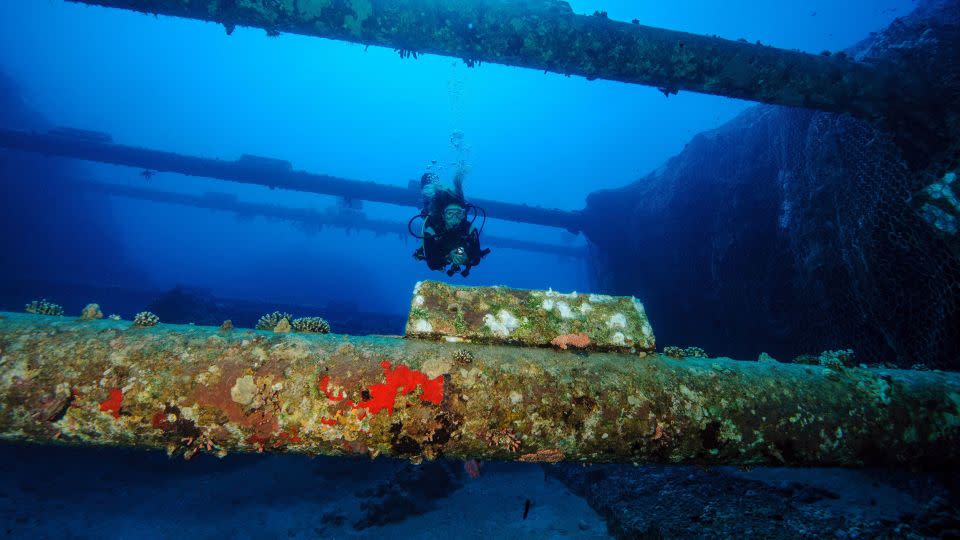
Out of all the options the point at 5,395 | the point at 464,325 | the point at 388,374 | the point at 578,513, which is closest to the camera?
the point at 5,395

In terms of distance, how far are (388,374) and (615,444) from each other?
1415mm

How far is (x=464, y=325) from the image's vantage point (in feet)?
8.75

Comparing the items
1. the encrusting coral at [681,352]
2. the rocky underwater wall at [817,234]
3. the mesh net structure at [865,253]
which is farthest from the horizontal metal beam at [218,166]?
the encrusting coral at [681,352]

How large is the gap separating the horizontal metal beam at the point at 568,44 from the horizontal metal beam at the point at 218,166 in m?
8.65

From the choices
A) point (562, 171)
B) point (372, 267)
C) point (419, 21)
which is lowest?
point (372, 267)

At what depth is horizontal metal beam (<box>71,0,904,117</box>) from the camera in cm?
381

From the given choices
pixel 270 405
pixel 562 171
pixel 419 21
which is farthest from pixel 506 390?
pixel 562 171

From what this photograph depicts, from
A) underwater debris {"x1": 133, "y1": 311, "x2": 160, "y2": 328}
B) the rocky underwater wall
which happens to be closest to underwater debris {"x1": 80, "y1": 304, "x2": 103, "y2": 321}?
underwater debris {"x1": 133, "y1": 311, "x2": 160, "y2": 328}

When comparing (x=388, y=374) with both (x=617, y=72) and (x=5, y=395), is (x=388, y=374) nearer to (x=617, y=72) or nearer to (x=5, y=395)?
(x=5, y=395)

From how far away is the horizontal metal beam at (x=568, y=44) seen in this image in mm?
3814

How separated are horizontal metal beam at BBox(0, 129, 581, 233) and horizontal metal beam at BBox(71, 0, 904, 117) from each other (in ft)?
28.4

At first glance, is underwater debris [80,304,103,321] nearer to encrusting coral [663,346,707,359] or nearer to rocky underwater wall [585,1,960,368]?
encrusting coral [663,346,707,359]

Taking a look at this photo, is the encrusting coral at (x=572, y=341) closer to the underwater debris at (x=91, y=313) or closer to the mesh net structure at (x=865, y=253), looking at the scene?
the underwater debris at (x=91, y=313)

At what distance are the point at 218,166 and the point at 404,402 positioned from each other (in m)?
13.4
